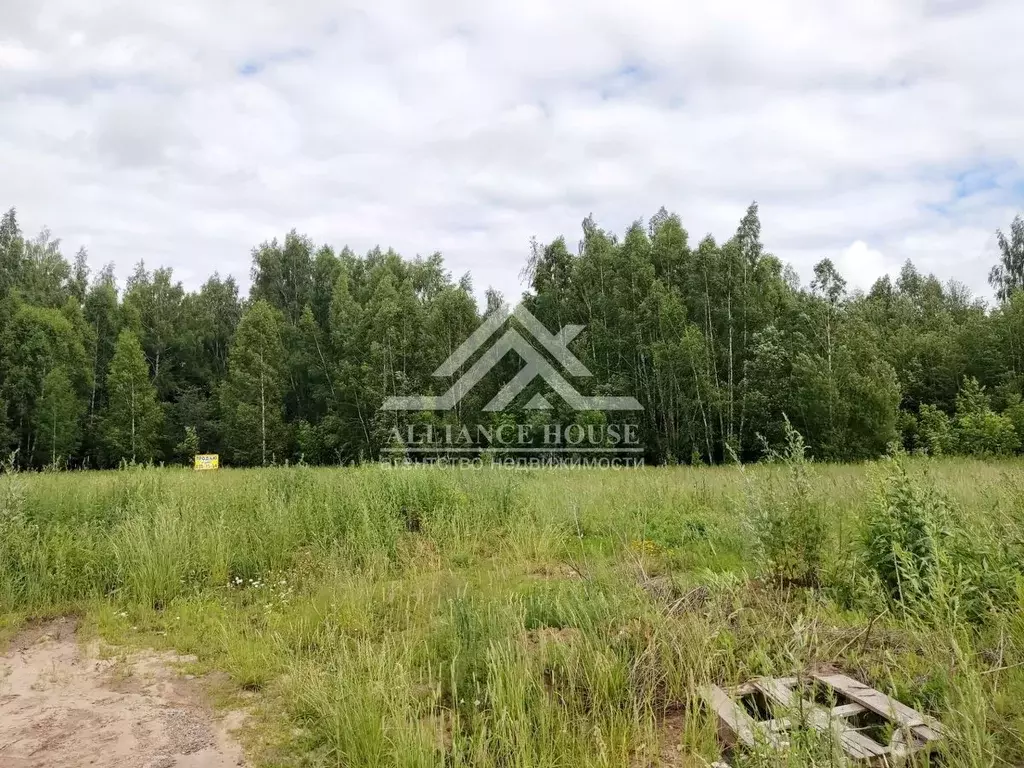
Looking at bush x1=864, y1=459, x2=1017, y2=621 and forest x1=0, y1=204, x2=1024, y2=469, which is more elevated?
forest x1=0, y1=204, x2=1024, y2=469

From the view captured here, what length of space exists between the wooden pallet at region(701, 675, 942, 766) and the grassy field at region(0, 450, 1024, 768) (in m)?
0.11

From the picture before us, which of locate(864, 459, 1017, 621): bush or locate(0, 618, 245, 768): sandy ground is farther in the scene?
locate(864, 459, 1017, 621): bush

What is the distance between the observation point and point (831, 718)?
2309mm

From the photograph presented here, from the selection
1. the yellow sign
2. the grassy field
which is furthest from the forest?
the grassy field

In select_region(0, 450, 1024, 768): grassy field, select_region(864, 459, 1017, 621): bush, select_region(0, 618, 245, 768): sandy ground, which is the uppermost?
select_region(864, 459, 1017, 621): bush

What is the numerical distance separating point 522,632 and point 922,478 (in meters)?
3.66

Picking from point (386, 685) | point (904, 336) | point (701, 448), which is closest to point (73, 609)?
point (386, 685)

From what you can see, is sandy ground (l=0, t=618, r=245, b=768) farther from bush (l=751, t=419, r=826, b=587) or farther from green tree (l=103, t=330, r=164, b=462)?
green tree (l=103, t=330, r=164, b=462)

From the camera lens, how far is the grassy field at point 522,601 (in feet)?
9.95

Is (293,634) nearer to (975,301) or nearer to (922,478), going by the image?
(922,478)

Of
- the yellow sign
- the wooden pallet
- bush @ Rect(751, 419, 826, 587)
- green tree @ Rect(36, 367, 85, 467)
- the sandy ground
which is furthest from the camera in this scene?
green tree @ Rect(36, 367, 85, 467)

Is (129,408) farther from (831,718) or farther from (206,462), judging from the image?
(831,718)

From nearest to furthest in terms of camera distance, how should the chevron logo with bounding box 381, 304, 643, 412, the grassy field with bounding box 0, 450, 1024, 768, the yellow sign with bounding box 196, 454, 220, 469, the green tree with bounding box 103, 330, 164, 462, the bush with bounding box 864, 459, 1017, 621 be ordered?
the grassy field with bounding box 0, 450, 1024, 768, the bush with bounding box 864, 459, 1017, 621, the yellow sign with bounding box 196, 454, 220, 469, the chevron logo with bounding box 381, 304, 643, 412, the green tree with bounding box 103, 330, 164, 462

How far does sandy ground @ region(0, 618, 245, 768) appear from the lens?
3350 mm
